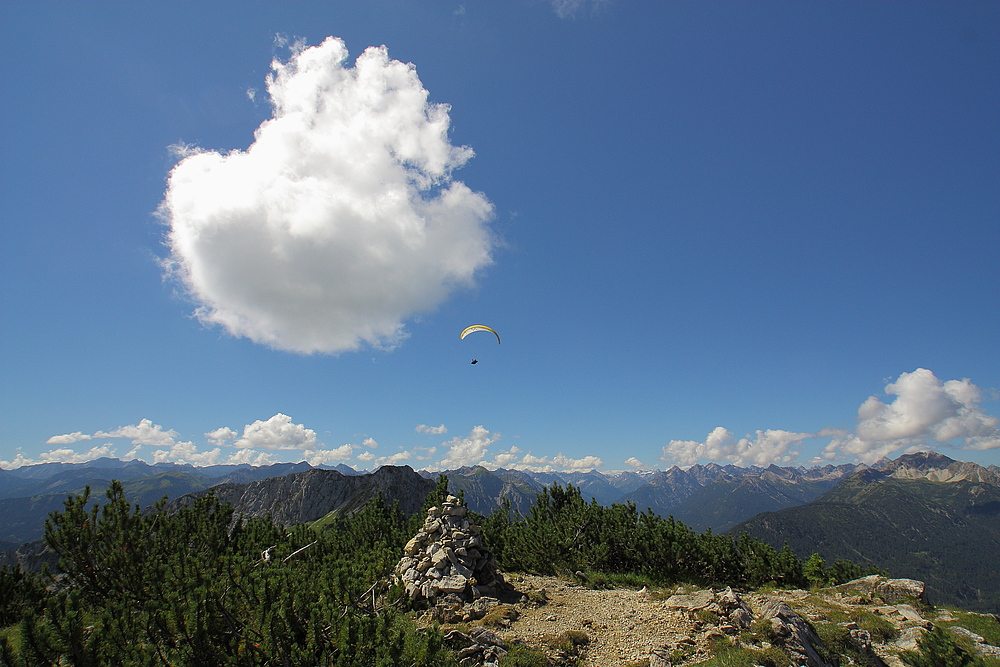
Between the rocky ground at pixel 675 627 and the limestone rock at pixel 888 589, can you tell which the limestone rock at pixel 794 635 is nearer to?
the rocky ground at pixel 675 627

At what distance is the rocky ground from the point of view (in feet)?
44.7

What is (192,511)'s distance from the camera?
1814 centimetres

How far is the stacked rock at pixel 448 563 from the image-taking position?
1856 cm

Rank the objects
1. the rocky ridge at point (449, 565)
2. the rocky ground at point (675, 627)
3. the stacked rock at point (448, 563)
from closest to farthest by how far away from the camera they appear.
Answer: the rocky ground at point (675, 627)
the rocky ridge at point (449, 565)
the stacked rock at point (448, 563)

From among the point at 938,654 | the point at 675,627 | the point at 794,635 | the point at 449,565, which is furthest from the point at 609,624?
the point at 938,654

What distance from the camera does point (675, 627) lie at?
1560cm

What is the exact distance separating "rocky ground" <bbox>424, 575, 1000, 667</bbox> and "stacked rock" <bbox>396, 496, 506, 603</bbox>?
42.9 inches

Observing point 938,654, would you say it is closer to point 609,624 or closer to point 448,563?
point 609,624

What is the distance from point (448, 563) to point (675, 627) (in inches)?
384

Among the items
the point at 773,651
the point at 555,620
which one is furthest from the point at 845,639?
the point at 555,620

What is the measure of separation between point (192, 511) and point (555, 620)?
16.1 m

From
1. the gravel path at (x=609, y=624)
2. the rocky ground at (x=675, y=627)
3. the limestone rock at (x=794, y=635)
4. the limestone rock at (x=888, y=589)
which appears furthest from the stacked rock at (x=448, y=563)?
the limestone rock at (x=888, y=589)

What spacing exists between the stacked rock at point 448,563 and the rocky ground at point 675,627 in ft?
3.57

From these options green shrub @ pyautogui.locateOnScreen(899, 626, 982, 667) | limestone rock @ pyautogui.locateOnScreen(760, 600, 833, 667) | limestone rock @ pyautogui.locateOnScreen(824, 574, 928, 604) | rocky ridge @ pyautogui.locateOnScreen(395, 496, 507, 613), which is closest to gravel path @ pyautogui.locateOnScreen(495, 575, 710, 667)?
rocky ridge @ pyautogui.locateOnScreen(395, 496, 507, 613)
